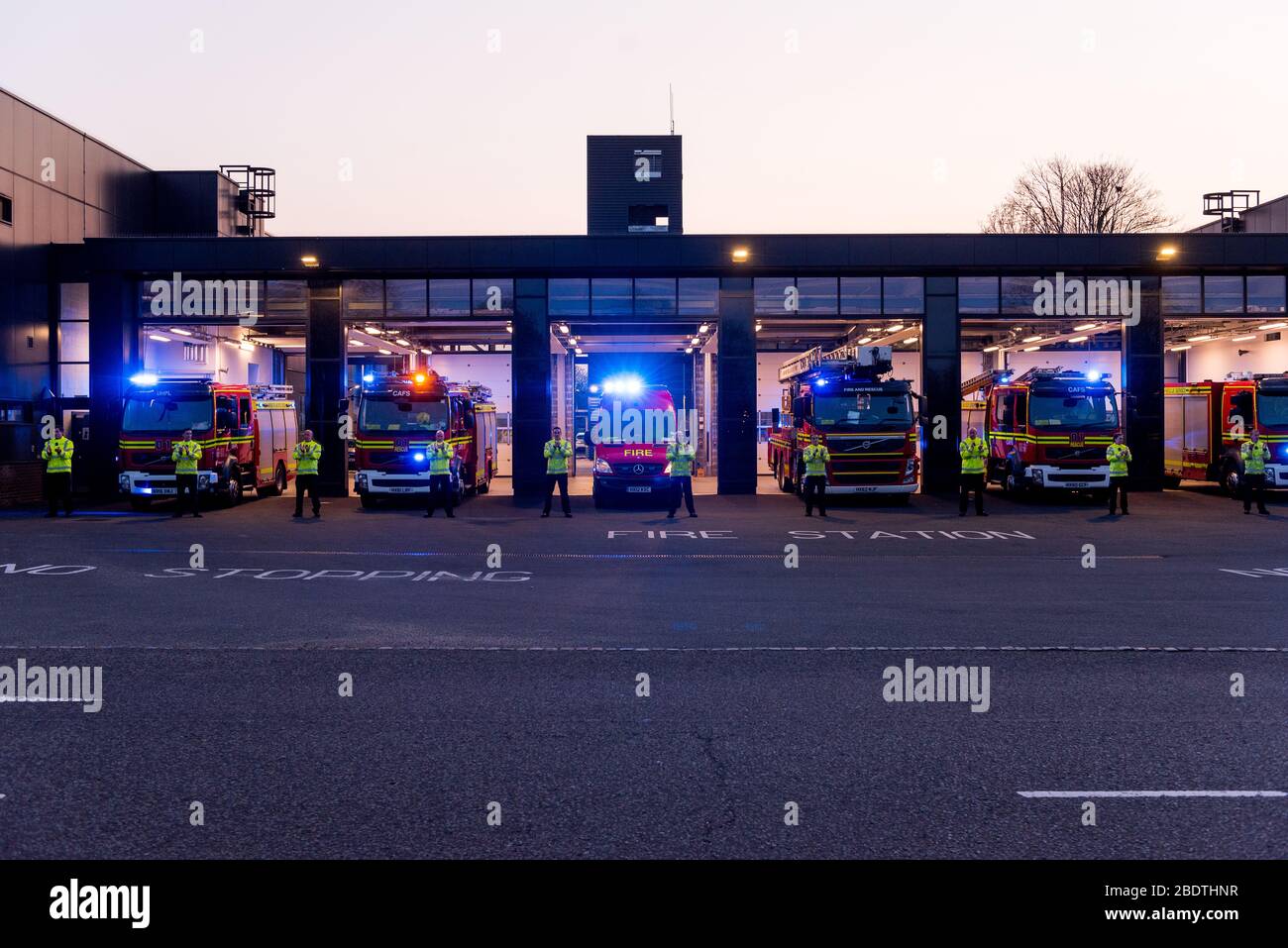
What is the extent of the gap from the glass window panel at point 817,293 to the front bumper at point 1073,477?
8398 mm

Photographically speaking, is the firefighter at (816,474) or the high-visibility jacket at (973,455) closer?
the high-visibility jacket at (973,455)

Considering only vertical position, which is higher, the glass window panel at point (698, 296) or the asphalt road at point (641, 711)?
the glass window panel at point (698, 296)

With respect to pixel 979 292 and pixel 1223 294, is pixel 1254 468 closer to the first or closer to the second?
pixel 979 292

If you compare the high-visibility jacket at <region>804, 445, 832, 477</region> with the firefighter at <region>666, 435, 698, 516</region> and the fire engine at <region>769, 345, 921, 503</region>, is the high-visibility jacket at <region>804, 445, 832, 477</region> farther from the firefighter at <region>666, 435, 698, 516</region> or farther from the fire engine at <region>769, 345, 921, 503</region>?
the firefighter at <region>666, 435, 698, 516</region>

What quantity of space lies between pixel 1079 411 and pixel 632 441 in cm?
1073

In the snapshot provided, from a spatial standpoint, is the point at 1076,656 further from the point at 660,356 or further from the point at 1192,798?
the point at 660,356

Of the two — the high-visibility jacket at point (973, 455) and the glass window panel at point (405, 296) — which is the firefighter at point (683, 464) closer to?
the high-visibility jacket at point (973, 455)

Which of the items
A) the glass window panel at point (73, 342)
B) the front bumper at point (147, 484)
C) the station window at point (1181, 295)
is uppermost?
the station window at point (1181, 295)

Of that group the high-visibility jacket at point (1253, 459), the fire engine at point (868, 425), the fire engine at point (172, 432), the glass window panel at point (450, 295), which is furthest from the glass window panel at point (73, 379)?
the high-visibility jacket at point (1253, 459)

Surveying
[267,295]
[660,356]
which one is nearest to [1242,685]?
[267,295]

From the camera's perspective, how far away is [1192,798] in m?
5.82

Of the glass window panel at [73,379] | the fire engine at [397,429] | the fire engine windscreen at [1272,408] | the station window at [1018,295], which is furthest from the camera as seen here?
the glass window panel at [73,379]

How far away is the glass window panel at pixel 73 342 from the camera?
35.5m
